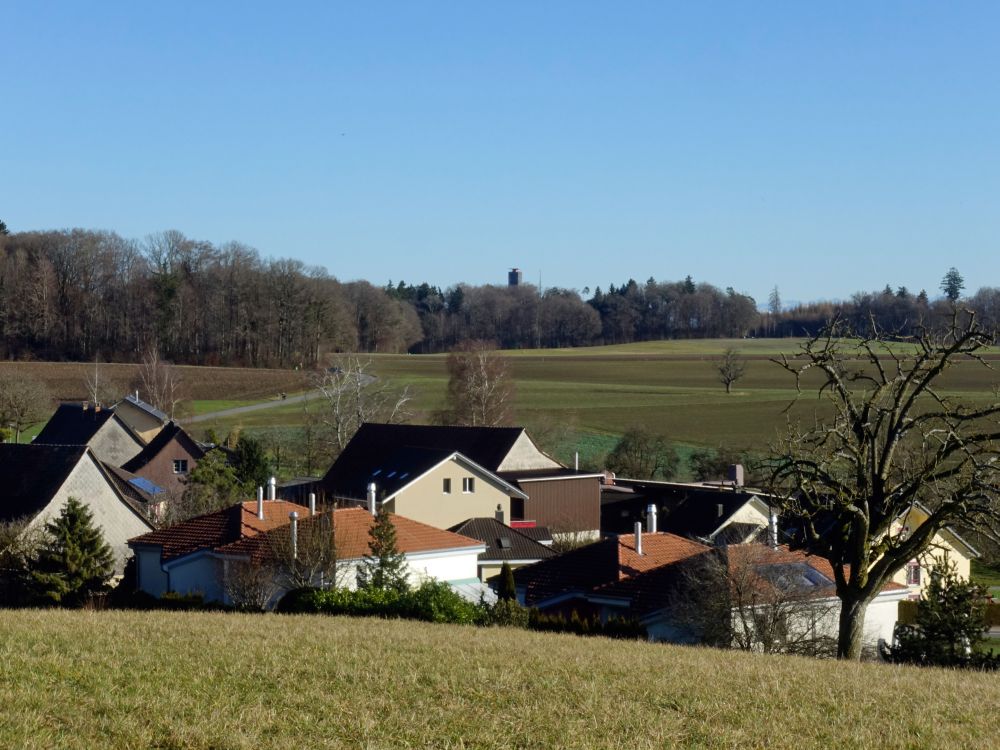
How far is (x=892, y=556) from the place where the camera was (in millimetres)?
22547

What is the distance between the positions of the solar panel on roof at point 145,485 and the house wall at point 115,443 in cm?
662

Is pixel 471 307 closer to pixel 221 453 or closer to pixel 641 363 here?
pixel 641 363

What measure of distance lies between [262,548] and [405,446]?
79.7 ft

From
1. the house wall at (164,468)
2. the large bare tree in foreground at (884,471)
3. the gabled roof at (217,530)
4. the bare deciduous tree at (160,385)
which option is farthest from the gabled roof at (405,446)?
the bare deciduous tree at (160,385)

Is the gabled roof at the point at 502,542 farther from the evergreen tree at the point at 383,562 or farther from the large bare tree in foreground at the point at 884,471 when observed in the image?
the large bare tree in foreground at the point at 884,471

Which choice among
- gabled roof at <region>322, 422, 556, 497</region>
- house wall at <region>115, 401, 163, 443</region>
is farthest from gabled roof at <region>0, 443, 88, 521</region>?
house wall at <region>115, 401, 163, 443</region>

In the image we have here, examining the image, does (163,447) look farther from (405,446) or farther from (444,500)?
(444,500)

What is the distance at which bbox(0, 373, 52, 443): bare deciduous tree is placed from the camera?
78750mm

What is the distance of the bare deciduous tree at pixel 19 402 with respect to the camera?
258ft

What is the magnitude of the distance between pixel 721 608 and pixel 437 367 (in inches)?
3979

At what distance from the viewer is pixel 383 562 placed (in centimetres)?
2809

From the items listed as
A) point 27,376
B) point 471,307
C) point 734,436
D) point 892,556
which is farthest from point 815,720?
point 471,307

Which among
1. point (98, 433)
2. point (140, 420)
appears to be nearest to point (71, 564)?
point (98, 433)

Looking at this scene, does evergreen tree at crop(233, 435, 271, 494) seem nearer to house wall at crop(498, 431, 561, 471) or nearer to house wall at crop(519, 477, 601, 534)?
house wall at crop(498, 431, 561, 471)
